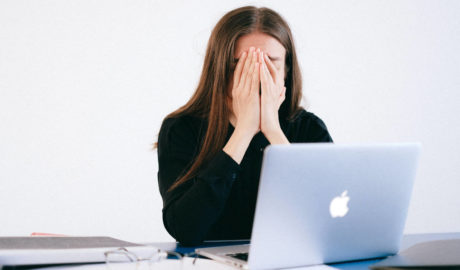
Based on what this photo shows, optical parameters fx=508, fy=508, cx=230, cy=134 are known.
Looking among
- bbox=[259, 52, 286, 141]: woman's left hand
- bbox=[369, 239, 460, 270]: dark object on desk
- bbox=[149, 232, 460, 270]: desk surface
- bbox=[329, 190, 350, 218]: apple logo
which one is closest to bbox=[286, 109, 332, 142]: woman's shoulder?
bbox=[259, 52, 286, 141]: woman's left hand

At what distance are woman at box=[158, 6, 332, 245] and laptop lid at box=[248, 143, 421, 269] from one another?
43cm

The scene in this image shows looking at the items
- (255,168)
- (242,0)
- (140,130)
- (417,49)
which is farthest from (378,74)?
(255,168)

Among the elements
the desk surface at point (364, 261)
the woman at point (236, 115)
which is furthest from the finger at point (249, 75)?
the desk surface at point (364, 261)

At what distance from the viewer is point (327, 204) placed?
0.88 meters

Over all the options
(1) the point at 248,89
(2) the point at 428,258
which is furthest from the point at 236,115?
(2) the point at 428,258

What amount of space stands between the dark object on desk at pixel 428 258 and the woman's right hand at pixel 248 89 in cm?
55

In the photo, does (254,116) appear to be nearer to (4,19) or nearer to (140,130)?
(140,130)

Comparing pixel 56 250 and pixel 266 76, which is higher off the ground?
pixel 266 76

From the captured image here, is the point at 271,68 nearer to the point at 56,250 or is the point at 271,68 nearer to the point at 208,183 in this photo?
the point at 208,183

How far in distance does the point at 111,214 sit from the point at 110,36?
1.03 meters

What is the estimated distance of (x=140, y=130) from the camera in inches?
119

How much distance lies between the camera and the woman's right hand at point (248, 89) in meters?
1.40

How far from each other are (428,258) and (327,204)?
0.21 meters

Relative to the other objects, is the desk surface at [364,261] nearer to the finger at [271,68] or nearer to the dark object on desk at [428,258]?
the dark object on desk at [428,258]
